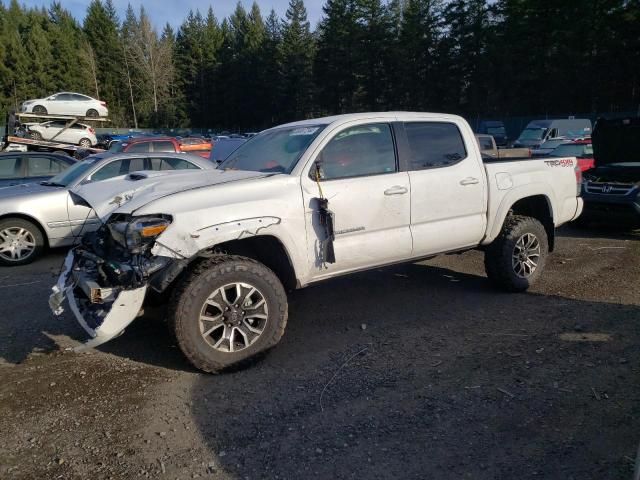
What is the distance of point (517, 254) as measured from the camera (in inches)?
214

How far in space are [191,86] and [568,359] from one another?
78.0 meters

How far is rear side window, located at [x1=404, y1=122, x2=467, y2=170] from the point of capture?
473 cm

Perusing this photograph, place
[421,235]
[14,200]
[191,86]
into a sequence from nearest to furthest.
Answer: [421,235]
[14,200]
[191,86]

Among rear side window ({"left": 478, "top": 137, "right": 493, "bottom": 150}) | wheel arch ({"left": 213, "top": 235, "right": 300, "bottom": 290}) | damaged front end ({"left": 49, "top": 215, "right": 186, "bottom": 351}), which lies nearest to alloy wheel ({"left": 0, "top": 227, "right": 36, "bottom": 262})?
damaged front end ({"left": 49, "top": 215, "right": 186, "bottom": 351})

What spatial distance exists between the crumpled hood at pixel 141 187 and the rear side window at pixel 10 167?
6485 millimetres

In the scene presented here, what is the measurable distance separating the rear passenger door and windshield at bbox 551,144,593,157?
1016cm

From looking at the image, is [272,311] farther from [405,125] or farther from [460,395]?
[405,125]

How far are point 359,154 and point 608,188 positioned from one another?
610 cm

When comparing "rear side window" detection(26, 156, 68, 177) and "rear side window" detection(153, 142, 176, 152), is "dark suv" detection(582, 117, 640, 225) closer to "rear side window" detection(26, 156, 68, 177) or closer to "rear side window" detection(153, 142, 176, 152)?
"rear side window" detection(26, 156, 68, 177)

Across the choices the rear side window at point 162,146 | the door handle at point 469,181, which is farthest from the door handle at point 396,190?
the rear side window at point 162,146

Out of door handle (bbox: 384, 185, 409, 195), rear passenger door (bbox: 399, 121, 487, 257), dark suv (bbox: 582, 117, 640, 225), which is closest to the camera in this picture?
door handle (bbox: 384, 185, 409, 195)

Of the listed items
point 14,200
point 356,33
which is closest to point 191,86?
point 356,33

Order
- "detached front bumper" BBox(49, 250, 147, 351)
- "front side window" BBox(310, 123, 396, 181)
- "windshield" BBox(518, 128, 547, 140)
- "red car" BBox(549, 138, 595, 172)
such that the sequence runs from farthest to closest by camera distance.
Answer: "windshield" BBox(518, 128, 547, 140), "red car" BBox(549, 138, 595, 172), "front side window" BBox(310, 123, 396, 181), "detached front bumper" BBox(49, 250, 147, 351)

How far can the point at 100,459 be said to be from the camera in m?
2.81
